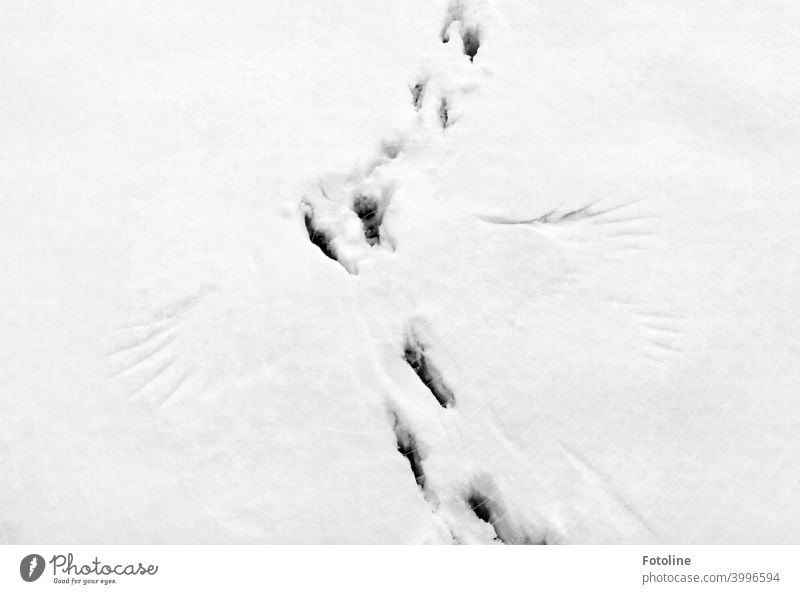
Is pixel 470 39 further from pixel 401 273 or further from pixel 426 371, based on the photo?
pixel 426 371

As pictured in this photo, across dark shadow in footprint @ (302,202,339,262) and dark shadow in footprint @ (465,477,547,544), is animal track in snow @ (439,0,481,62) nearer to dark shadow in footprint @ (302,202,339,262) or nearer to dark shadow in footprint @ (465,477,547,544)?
dark shadow in footprint @ (302,202,339,262)

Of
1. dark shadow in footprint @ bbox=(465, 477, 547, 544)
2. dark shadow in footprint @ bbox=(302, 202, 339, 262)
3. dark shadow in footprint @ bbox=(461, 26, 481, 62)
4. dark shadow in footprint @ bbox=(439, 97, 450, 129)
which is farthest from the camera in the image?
dark shadow in footprint @ bbox=(461, 26, 481, 62)

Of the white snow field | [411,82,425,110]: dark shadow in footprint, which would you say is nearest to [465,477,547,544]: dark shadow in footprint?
the white snow field

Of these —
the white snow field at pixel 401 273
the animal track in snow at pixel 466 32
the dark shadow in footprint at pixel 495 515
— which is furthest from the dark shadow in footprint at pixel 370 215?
the dark shadow in footprint at pixel 495 515

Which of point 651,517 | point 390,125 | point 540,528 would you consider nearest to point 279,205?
point 390,125

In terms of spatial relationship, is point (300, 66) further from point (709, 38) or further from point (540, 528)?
point (540, 528)

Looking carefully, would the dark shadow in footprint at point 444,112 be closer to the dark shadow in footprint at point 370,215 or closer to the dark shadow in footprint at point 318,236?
the dark shadow in footprint at point 370,215

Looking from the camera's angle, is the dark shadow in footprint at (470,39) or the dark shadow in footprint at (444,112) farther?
the dark shadow in footprint at (470,39)

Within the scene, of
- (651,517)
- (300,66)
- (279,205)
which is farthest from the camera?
(300,66)
